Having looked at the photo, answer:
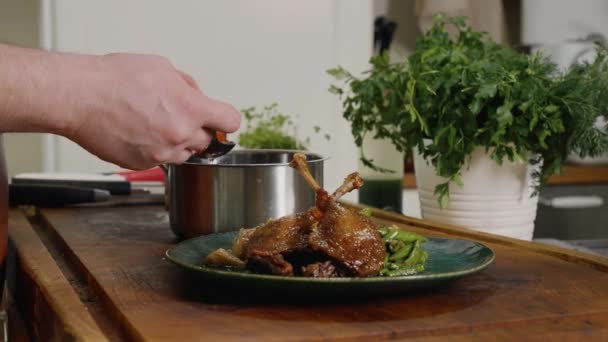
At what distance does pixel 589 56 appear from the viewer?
9.12ft

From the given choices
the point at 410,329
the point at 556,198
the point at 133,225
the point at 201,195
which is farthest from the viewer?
the point at 556,198

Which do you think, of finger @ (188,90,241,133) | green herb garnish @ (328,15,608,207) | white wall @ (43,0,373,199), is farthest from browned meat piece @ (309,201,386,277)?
white wall @ (43,0,373,199)

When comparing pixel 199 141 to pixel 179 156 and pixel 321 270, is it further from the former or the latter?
pixel 321 270

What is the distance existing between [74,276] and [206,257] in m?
0.17

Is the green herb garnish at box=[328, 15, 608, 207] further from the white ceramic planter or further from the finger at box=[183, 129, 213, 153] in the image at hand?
the finger at box=[183, 129, 213, 153]

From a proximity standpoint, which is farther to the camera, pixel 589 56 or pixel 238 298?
pixel 589 56

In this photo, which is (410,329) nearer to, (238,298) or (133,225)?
(238,298)

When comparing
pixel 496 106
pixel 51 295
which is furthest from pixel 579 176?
pixel 51 295

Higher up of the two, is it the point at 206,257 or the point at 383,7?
the point at 383,7

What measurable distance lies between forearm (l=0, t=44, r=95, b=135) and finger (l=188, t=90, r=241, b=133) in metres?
0.10

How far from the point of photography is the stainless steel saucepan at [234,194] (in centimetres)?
99

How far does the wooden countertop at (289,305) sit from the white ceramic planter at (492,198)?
191 millimetres

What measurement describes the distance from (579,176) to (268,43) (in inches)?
47.7

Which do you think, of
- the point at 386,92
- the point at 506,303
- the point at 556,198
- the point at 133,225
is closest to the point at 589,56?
the point at 556,198
